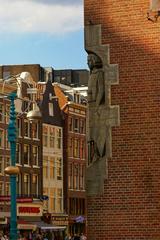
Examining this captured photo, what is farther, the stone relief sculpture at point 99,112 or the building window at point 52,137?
the building window at point 52,137

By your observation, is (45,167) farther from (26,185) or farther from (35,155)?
(26,185)

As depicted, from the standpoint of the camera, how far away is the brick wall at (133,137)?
15.9m

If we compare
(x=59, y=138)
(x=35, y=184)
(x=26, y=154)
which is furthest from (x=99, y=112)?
(x=59, y=138)

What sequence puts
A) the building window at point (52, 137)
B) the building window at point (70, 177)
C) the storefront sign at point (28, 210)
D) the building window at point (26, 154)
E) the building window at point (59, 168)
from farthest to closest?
1. the building window at point (70, 177)
2. the building window at point (59, 168)
3. the building window at point (52, 137)
4. the building window at point (26, 154)
5. the storefront sign at point (28, 210)

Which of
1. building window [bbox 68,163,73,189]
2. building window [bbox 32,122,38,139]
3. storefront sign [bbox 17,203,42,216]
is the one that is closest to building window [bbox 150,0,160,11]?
storefront sign [bbox 17,203,42,216]

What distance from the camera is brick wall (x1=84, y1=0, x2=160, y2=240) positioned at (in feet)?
52.0

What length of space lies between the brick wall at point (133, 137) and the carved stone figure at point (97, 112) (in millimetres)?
266

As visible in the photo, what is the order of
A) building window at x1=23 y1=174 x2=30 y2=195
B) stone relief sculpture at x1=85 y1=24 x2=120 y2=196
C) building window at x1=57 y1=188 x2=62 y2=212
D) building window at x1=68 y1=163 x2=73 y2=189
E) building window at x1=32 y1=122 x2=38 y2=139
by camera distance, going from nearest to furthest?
1. stone relief sculpture at x1=85 y1=24 x2=120 y2=196
2. building window at x1=23 y1=174 x2=30 y2=195
3. building window at x1=32 y1=122 x2=38 y2=139
4. building window at x1=57 y1=188 x2=62 y2=212
5. building window at x1=68 y1=163 x2=73 y2=189

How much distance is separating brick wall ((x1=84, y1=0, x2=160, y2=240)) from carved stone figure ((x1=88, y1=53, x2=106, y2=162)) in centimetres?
27

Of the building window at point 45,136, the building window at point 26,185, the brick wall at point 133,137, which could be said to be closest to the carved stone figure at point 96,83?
the brick wall at point 133,137

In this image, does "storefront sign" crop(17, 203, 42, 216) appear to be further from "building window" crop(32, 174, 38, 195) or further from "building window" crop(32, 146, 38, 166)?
"building window" crop(32, 146, 38, 166)

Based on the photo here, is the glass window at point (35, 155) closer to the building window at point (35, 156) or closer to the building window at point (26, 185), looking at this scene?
the building window at point (35, 156)

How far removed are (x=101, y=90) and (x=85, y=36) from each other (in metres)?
1.20

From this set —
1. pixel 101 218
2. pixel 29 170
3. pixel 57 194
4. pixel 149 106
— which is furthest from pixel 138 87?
pixel 57 194
